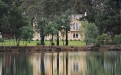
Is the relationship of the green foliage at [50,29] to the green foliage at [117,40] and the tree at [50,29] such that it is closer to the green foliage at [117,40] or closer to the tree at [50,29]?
the tree at [50,29]

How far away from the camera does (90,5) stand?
8831 cm

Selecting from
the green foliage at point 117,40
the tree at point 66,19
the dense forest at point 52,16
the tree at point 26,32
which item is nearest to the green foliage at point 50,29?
the dense forest at point 52,16

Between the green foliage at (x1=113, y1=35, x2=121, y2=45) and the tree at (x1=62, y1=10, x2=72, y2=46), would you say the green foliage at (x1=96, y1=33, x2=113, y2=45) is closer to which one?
the green foliage at (x1=113, y1=35, x2=121, y2=45)

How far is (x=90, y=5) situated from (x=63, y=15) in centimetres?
1137

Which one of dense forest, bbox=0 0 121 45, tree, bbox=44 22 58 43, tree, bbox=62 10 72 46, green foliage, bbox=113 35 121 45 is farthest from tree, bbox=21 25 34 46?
green foliage, bbox=113 35 121 45

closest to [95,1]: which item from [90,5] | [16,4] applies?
[90,5]

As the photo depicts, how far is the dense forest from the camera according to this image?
71.4 metres

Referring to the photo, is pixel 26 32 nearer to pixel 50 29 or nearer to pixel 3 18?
pixel 3 18

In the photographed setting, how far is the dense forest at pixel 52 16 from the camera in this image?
71438 millimetres

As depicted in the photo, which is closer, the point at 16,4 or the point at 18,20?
the point at 18,20

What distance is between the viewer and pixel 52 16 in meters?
81.4

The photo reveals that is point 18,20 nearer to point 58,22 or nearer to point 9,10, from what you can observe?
point 9,10

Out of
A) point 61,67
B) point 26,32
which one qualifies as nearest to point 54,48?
point 26,32

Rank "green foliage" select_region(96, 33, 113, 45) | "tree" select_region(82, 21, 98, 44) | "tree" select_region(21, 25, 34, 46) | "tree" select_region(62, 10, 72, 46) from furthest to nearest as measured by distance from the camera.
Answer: "tree" select_region(62, 10, 72, 46) < "tree" select_region(82, 21, 98, 44) < "green foliage" select_region(96, 33, 113, 45) < "tree" select_region(21, 25, 34, 46)
